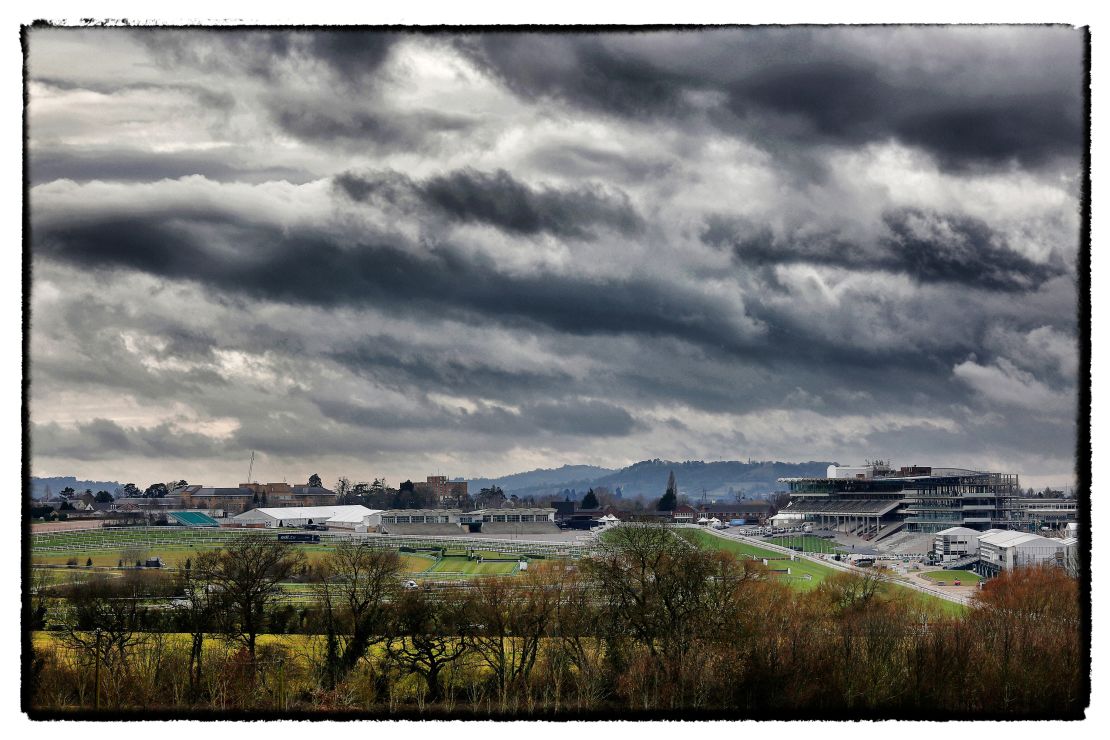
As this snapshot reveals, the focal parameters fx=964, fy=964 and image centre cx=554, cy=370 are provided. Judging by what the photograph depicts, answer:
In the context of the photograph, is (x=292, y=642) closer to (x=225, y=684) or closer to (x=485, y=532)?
(x=225, y=684)

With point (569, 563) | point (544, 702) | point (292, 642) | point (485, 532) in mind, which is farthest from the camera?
point (485, 532)

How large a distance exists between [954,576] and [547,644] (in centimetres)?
1031

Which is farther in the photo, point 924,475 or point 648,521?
point 924,475

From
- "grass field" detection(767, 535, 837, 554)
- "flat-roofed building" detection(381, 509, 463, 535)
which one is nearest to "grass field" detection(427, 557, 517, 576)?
"flat-roofed building" detection(381, 509, 463, 535)

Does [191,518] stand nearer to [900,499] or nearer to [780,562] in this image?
[780,562]

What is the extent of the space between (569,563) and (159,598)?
615 cm

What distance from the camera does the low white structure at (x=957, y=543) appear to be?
19.2 meters

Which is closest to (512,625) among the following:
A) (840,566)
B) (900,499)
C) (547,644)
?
(547,644)

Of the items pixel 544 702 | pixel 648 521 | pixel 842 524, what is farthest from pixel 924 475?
pixel 544 702

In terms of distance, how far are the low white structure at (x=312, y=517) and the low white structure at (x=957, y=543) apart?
12.4m

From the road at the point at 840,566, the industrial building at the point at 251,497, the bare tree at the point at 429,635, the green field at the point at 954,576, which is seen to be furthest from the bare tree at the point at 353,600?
the green field at the point at 954,576

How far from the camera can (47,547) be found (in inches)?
497

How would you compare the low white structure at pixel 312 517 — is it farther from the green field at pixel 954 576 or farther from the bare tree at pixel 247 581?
the green field at pixel 954 576

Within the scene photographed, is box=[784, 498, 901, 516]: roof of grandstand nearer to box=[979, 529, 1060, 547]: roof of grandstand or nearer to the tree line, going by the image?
box=[979, 529, 1060, 547]: roof of grandstand
